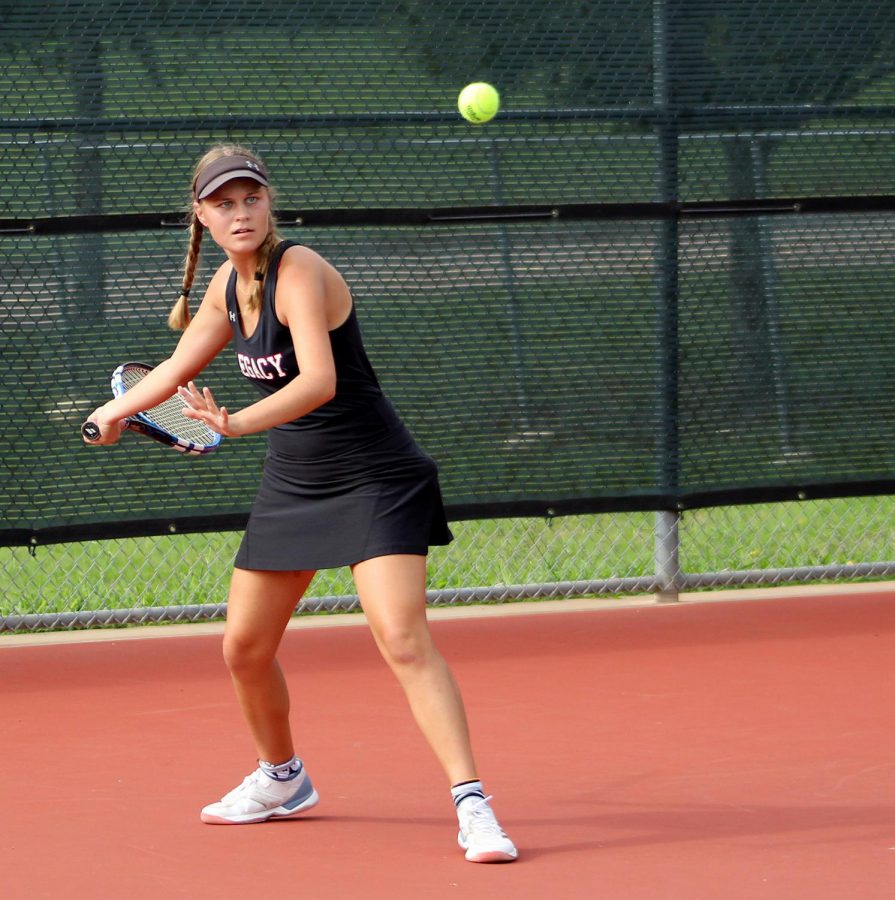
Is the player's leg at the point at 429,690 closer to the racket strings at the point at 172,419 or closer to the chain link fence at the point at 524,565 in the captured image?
the racket strings at the point at 172,419

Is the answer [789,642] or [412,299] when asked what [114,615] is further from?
[789,642]

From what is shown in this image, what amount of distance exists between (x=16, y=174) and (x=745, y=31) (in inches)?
105

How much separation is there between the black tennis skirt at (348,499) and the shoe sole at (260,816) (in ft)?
1.97

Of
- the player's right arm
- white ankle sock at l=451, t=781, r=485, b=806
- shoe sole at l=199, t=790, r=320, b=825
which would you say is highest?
the player's right arm

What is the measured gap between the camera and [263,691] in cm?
368

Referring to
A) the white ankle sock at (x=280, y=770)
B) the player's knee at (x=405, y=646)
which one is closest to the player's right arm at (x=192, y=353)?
the player's knee at (x=405, y=646)

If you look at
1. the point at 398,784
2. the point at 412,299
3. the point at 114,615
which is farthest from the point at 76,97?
the point at 398,784

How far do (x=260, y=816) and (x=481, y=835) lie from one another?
615 millimetres

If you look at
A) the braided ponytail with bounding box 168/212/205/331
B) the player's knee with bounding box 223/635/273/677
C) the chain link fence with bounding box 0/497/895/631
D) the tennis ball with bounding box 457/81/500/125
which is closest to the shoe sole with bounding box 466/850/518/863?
the player's knee with bounding box 223/635/273/677

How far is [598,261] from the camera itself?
5852 millimetres

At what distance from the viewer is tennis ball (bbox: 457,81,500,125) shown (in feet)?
18.2

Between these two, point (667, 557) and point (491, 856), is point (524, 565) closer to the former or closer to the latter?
point (667, 557)

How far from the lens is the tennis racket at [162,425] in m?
3.62

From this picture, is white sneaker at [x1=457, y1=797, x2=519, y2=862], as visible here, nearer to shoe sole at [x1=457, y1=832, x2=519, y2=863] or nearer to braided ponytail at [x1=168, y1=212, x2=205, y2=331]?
shoe sole at [x1=457, y1=832, x2=519, y2=863]
